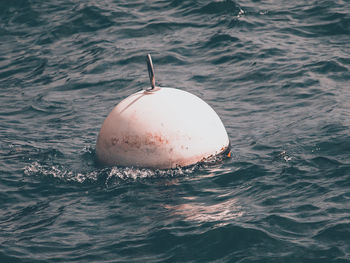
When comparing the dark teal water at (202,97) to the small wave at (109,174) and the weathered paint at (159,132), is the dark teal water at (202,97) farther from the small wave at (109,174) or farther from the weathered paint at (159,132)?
the weathered paint at (159,132)

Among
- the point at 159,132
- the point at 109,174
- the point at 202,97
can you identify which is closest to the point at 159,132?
the point at 159,132

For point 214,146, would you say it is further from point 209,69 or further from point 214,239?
point 209,69

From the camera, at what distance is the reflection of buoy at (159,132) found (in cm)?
778

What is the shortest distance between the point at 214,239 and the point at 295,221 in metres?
0.86

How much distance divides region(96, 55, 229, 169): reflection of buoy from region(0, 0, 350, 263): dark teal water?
0.19 metres

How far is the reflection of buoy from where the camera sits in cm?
778

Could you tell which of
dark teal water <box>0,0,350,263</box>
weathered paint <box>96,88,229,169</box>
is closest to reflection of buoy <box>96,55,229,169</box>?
weathered paint <box>96,88,229,169</box>

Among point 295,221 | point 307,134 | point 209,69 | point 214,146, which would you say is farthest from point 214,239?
point 209,69

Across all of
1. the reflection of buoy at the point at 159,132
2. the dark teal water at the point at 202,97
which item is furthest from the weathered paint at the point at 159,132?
the dark teal water at the point at 202,97

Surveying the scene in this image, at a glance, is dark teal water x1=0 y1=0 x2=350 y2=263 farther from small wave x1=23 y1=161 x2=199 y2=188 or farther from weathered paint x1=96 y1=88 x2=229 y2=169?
weathered paint x1=96 y1=88 x2=229 y2=169

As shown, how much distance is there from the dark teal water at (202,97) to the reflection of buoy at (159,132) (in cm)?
19

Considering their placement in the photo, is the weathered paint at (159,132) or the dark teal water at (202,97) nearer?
the dark teal water at (202,97)

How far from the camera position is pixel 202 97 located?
11.2 metres

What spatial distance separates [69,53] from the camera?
14.1 metres
